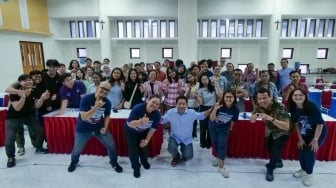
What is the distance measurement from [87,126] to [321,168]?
10.5 ft

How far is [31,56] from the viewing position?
8906 millimetres

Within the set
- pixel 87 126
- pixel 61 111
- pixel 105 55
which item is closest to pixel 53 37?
pixel 105 55

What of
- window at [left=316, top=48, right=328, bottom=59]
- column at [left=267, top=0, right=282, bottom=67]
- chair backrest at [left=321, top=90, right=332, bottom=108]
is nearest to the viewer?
chair backrest at [left=321, top=90, right=332, bottom=108]

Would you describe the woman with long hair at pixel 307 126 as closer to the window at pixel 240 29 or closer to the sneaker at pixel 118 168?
the sneaker at pixel 118 168

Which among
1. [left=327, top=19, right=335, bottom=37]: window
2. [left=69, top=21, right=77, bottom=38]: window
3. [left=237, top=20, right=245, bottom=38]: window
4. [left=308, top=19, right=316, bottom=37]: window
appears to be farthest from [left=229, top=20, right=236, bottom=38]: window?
[left=69, top=21, right=77, bottom=38]: window

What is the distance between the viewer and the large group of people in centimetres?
251

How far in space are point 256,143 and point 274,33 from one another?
7.42 m

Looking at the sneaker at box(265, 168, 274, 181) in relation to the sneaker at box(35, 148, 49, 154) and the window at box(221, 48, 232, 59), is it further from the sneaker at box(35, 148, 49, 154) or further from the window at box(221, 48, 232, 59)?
the window at box(221, 48, 232, 59)

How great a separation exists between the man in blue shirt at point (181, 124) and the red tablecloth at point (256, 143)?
0.64m

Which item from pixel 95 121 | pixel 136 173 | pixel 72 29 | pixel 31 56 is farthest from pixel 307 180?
pixel 72 29

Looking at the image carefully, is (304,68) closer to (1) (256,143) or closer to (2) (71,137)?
(1) (256,143)

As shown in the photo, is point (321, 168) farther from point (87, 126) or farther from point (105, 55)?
point (105, 55)

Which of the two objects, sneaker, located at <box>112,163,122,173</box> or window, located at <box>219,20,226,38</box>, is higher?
window, located at <box>219,20,226,38</box>

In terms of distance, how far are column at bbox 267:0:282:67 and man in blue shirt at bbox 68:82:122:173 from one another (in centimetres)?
854
